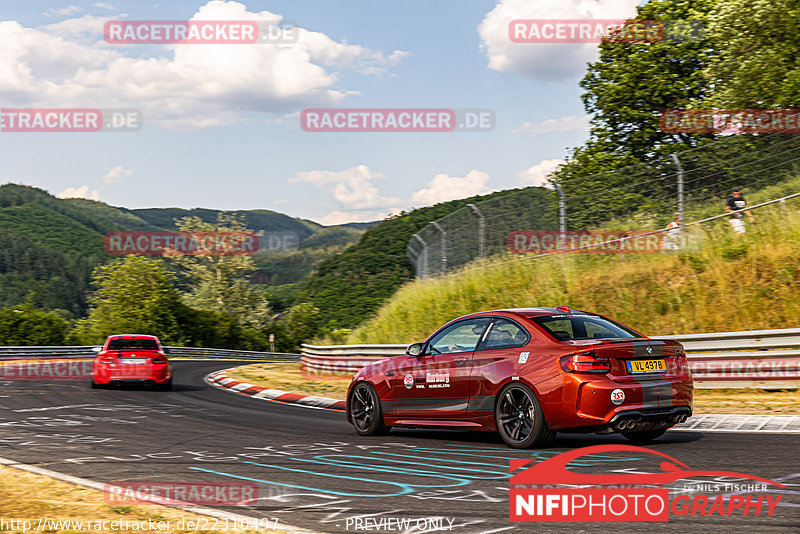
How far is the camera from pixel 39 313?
1858 inches

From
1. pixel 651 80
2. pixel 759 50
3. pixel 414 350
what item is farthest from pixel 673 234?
pixel 651 80

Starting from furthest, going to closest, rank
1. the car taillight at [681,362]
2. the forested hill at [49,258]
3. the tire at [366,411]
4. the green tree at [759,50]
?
the forested hill at [49,258]
the green tree at [759,50]
the tire at [366,411]
the car taillight at [681,362]

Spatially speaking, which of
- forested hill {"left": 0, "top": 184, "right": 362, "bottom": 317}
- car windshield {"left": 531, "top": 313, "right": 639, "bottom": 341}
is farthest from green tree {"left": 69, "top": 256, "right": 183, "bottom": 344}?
car windshield {"left": 531, "top": 313, "right": 639, "bottom": 341}

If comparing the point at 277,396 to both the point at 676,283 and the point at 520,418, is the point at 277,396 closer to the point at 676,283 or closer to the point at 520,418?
the point at 676,283

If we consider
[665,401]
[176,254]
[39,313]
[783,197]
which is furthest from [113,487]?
[176,254]

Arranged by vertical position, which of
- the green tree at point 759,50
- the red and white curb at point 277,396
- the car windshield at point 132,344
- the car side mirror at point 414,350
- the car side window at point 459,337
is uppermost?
the green tree at point 759,50

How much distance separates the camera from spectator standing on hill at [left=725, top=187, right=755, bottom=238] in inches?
653

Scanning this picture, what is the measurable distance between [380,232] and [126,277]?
1759 inches

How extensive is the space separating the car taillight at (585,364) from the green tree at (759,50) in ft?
78.3

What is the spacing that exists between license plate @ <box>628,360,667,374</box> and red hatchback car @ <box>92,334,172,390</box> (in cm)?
1383

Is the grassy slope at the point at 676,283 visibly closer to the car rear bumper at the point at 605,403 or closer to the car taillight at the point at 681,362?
the car taillight at the point at 681,362

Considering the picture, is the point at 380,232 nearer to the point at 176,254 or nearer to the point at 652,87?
the point at 176,254

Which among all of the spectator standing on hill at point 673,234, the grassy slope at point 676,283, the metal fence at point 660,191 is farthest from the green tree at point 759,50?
the grassy slope at point 676,283

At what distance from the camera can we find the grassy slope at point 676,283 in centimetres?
1473
